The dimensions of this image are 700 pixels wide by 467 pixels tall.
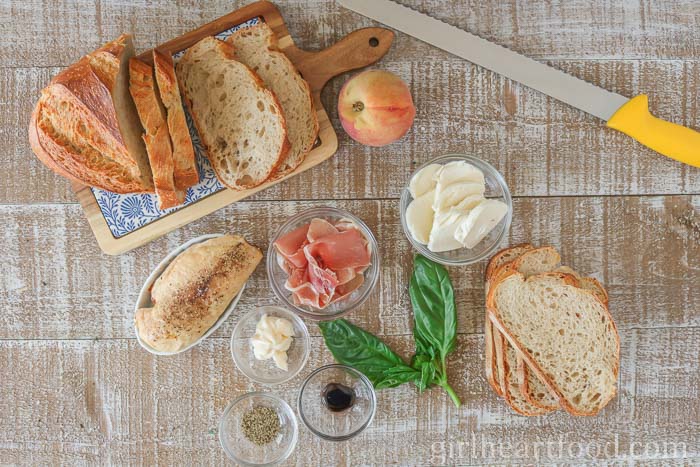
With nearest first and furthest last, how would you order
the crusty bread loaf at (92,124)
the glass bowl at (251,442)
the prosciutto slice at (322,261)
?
the crusty bread loaf at (92,124) < the prosciutto slice at (322,261) < the glass bowl at (251,442)

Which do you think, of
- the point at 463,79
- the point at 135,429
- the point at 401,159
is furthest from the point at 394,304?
the point at 135,429

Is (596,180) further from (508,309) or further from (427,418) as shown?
(427,418)

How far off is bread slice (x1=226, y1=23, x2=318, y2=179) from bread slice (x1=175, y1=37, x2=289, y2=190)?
0.04 meters

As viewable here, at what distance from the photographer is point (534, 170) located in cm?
151

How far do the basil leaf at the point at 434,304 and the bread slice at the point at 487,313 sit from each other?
8 centimetres

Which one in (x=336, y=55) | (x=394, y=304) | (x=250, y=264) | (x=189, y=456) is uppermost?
(x=336, y=55)

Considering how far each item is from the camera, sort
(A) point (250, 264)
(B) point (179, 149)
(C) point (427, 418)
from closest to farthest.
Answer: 1. (B) point (179, 149)
2. (A) point (250, 264)
3. (C) point (427, 418)

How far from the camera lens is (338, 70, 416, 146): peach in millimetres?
1307

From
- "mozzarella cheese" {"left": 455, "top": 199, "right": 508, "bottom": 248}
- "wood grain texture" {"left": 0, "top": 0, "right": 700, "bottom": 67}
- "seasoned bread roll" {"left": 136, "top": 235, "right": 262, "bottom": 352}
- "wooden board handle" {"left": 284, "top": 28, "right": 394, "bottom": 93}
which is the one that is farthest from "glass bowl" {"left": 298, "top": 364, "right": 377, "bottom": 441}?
"wood grain texture" {"left": 0, "top": 0, "right": 700, "bottom": 67}

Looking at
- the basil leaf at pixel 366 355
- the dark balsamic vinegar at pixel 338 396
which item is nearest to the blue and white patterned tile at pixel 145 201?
the basil leaf at pixel 366 355

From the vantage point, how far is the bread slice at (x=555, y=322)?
1.42 meters

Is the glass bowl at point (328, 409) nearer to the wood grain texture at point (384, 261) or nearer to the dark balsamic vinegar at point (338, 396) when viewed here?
the dark balsamic vinegar at point (338, 396)

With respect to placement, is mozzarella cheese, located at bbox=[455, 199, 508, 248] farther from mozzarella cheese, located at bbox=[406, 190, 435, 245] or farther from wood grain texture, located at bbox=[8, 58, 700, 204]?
wood grain texture, located at bbox=[8, 58, 700, 204]

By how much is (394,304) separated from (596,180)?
0.60m
